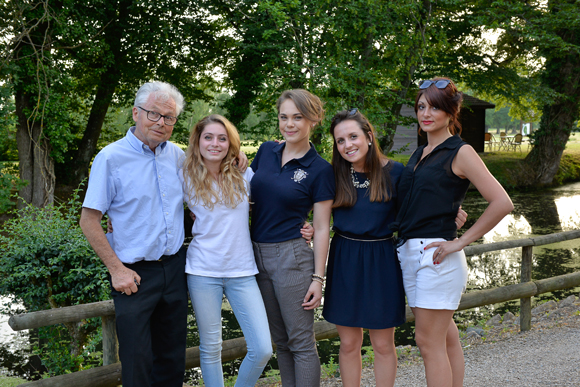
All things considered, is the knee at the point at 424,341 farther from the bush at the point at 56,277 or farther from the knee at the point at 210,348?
the bush at the point at 56,277

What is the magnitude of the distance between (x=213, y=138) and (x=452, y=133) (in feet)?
4.51

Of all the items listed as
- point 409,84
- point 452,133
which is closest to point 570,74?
point 409,84

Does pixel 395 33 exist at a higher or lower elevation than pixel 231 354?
higher

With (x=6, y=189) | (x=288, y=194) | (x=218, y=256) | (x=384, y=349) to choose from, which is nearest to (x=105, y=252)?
(x=218, y=256)

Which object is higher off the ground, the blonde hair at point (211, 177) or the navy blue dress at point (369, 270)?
the blonde hair at point (211, 177)

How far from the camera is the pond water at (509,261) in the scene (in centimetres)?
680

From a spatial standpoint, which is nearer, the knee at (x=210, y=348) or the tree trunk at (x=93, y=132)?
the knee at (x=210, y=348)

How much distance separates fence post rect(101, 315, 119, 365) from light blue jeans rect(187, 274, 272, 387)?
833mm

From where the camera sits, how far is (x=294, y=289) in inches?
107

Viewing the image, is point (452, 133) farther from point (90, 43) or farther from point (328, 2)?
point (90, 43)

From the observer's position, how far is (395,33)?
11023 mm

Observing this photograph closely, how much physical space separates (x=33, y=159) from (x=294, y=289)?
9564mm

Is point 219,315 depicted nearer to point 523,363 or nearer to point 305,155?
point 305,155

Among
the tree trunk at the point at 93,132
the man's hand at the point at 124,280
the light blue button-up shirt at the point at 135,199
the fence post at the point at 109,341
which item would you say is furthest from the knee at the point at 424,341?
the tree trunk at the point at 93,132
